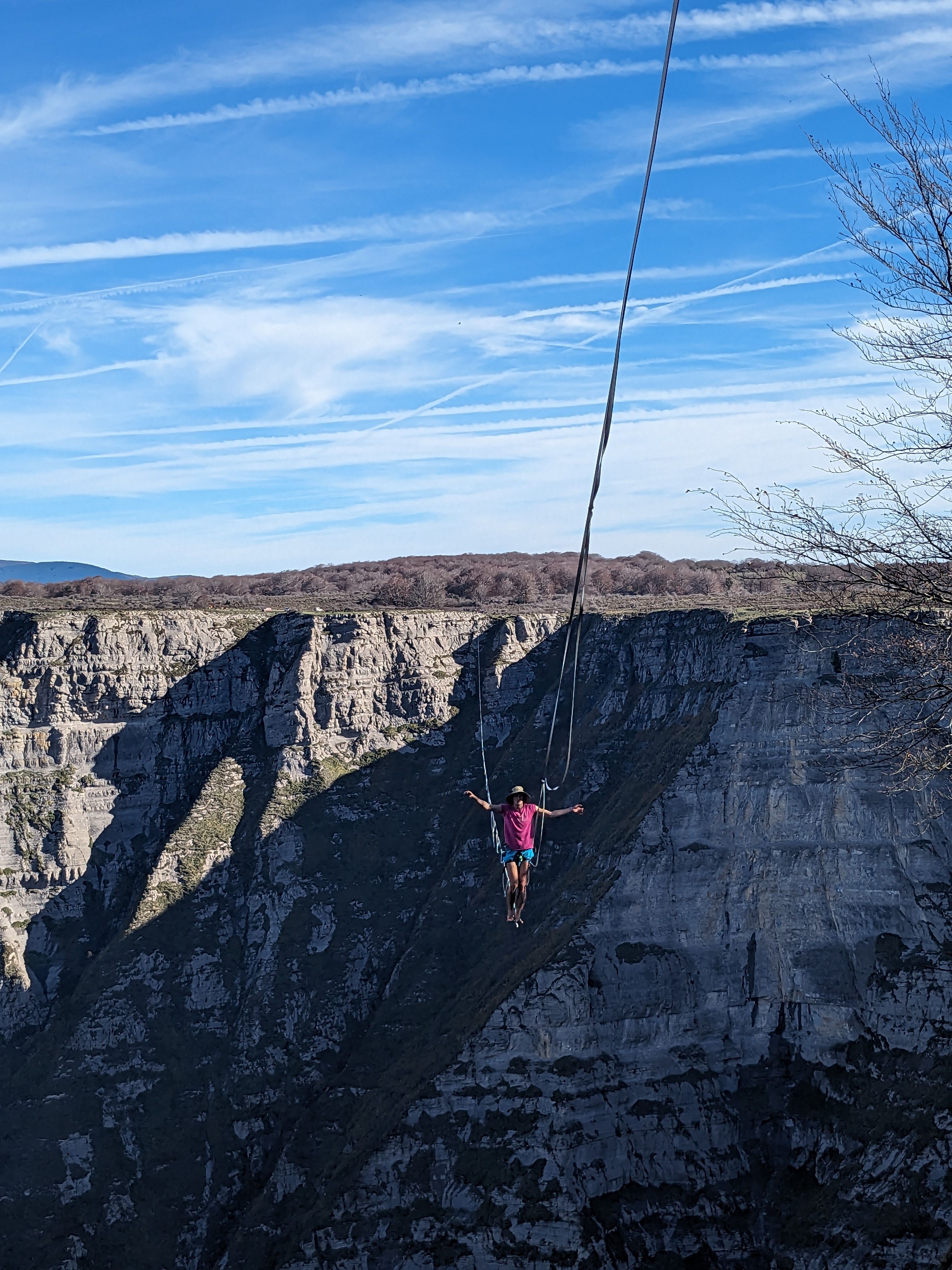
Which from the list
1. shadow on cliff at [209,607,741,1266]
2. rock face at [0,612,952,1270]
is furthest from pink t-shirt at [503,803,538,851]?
shadow on cliff at [209,607,741,1266]

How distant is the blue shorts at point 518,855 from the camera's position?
18.0 m

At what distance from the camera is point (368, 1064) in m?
52.7

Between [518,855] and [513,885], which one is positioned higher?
[518,855]

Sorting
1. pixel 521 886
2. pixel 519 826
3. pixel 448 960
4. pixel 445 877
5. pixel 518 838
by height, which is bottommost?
pixel 448 960

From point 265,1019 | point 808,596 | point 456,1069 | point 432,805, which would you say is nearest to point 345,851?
point 432,805

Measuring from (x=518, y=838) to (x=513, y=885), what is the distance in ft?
4.33

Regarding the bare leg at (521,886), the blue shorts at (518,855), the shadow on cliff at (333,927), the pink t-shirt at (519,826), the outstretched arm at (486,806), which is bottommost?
the shadow on cliff at (333,927)

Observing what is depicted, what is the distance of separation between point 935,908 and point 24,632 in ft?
183

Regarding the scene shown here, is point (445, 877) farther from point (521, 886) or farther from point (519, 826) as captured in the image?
point (519, 826)

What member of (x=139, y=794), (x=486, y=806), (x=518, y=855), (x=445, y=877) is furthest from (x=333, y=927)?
(x=486, y=806)

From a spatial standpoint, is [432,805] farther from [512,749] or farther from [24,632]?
[24,632]

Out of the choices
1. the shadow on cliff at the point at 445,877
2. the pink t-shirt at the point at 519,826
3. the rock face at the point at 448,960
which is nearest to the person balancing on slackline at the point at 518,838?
the pink t-shirt at the point at 519,826

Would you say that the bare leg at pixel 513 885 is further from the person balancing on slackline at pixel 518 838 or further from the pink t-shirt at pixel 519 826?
the pink t-shirt at pixel 519 826

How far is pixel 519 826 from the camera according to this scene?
17719mm
